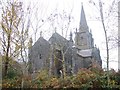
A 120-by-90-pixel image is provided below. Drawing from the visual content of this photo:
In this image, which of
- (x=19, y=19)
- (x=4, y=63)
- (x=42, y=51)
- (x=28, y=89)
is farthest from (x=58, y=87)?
(x=42, y=51)

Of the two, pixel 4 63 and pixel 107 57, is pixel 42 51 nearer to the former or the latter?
pixel 4 63

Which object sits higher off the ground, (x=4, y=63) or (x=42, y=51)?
(x=42, y=51)

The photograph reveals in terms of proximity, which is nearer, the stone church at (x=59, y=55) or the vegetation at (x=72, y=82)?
the vegetation at (x=72, y=82)

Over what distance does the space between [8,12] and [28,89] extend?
5.31 metres

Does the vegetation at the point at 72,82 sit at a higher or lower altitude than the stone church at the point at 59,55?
lower

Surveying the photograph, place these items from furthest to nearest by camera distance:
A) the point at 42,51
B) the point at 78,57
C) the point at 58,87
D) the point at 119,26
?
1. the point at 78,57
2. the point at 42,51
3. the point at 58,87
4. the point at 119,26

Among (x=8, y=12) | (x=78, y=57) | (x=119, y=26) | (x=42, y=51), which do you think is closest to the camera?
(x=119, y=26)

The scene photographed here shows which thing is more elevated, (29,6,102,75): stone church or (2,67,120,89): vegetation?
(29,6,102,75): stone church

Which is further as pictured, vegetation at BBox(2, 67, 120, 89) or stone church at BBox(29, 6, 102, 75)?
stone church at BBox(29, 6, 102, 75)

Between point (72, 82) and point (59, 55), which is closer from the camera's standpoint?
point (72, 82)

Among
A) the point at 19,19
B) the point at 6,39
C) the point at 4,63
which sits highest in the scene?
the point at 19,19

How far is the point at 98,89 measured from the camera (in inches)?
524

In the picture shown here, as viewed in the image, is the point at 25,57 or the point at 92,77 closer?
the point at 25,57

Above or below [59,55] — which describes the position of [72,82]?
below
